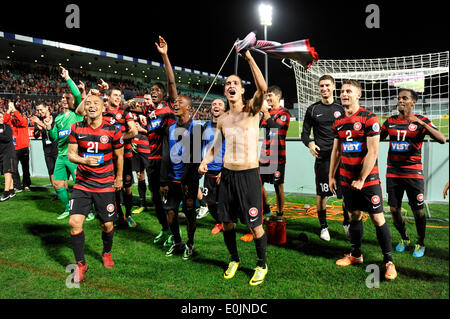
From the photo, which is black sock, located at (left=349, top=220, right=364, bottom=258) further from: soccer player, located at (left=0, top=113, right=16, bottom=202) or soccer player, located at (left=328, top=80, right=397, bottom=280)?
soccer player, located at (left=0, top=113, right=16, bottom=202)

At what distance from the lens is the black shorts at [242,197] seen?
341cm

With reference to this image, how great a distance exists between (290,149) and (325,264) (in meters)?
4.47

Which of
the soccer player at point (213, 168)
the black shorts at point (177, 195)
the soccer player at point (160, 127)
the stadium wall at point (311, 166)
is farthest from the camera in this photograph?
the stadium wall at point (311, 166)

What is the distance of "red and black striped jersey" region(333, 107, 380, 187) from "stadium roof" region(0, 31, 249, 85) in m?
25.3

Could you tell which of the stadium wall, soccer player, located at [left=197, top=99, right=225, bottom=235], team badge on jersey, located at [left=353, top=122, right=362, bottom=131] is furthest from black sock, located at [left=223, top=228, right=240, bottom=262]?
the stadium wall

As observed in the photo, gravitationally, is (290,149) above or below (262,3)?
below

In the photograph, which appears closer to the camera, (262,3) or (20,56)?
(262,3)

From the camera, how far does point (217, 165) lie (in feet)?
17.4

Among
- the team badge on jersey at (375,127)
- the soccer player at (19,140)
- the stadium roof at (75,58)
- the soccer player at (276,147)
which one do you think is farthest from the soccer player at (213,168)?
the stadium roof at (75,58)

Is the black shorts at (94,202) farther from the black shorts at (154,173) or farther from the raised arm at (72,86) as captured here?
the raised arm at (72,86)

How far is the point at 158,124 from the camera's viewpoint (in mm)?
4645

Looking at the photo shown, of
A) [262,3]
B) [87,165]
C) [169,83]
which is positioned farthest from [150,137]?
[262,3]

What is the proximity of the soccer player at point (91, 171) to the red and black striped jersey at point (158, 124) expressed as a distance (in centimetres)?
85

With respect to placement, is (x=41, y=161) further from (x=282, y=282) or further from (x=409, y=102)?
(x=409, y=102)
